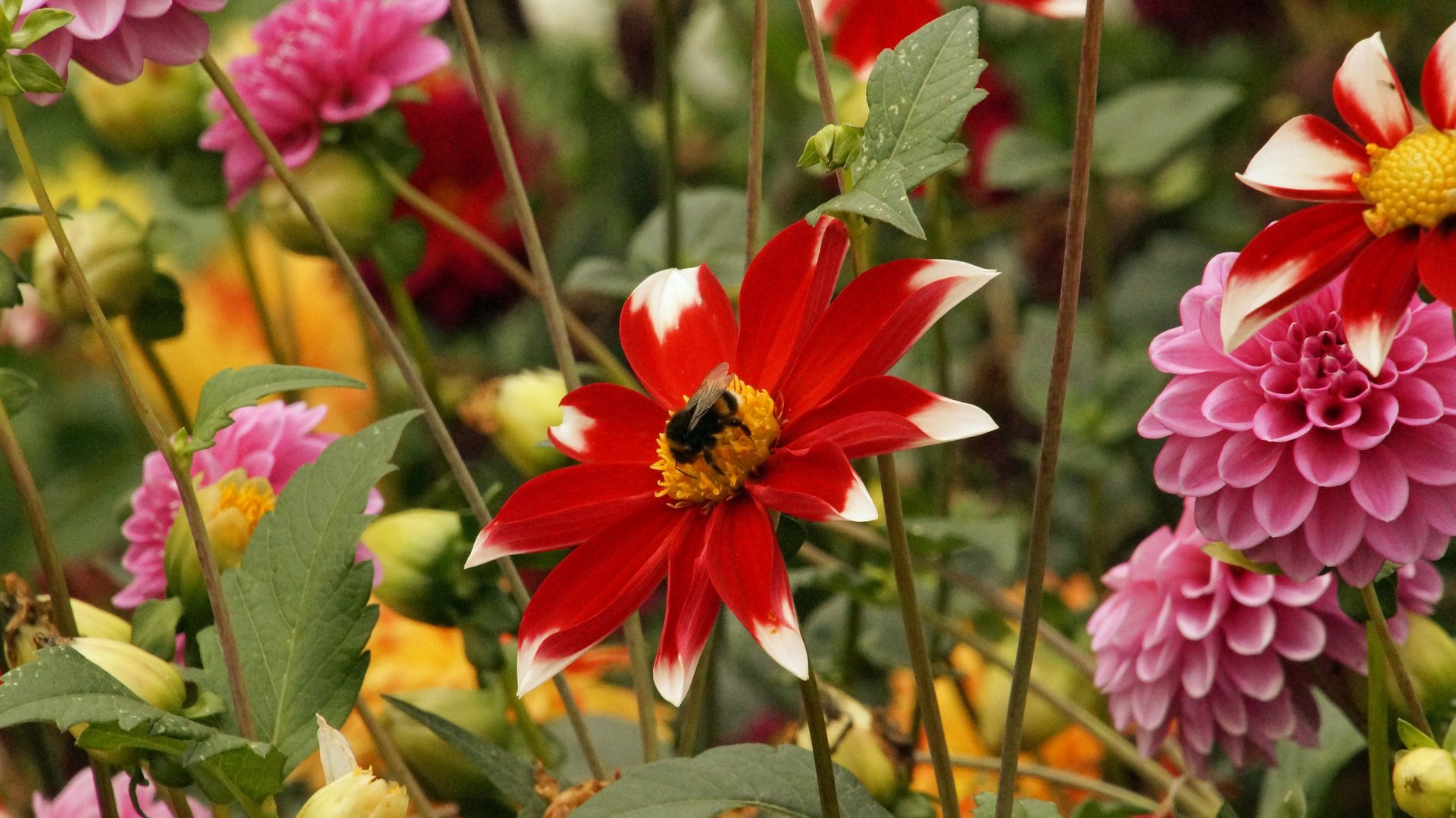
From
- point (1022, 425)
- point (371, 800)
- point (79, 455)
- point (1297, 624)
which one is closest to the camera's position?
point (371, 800)

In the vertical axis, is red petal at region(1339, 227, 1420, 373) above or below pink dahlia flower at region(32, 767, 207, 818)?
above

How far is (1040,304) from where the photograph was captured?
1.10 metres

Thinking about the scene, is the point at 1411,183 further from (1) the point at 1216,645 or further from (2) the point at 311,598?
(2) the point at 311,598

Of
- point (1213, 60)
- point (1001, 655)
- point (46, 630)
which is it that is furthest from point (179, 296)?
point (1213, 60)

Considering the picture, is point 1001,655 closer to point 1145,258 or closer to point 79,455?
point 1145,258

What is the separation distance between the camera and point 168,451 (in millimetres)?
415

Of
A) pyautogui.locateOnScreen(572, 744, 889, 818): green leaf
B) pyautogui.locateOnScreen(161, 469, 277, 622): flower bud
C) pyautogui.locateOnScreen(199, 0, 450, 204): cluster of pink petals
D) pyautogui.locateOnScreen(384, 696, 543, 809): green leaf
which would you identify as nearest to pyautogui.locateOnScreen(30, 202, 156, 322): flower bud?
pyautogui.locateOnScreen(199, 0, 450, 204): cluster of pink petals

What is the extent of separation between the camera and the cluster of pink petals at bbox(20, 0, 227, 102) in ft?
1.49

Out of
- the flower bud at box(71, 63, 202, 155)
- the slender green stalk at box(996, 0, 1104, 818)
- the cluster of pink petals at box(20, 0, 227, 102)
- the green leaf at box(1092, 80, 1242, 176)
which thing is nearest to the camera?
the slender green stalk at box(996, 0, 1104, 818)

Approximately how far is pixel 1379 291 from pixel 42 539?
44cm

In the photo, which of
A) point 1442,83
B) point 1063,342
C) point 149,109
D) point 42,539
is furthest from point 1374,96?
point 149,109

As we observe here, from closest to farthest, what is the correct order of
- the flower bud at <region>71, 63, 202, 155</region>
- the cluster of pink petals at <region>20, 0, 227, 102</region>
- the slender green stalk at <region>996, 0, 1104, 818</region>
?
the slender green stalk at <region>996, 0, 1104, 818</region> → the cluster of pink petals at <region>20, 0, 227, 102</region> → the flower bud at <region>71, 63, 202, 155</region>

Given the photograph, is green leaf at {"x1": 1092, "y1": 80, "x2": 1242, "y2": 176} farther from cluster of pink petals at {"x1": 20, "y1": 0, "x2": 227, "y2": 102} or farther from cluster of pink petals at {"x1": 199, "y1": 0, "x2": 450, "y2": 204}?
cluster of pink petals at {"x1": 20, "y1": 0, "x2": 227, "y2": 102}

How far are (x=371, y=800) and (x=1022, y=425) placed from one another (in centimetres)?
72
